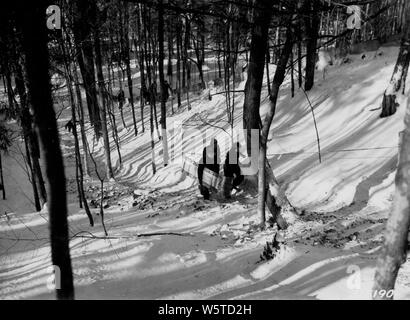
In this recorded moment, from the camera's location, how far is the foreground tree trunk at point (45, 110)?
240 cm

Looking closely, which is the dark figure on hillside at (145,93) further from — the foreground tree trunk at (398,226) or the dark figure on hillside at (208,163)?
the foreground tree trunk at (398,226)

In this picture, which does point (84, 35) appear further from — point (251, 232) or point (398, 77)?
point (398, 77)

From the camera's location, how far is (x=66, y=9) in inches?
389

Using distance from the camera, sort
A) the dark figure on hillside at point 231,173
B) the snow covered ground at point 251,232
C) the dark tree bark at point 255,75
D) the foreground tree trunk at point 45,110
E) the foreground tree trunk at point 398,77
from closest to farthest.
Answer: the foreground tree trunk at point 45,110 < the snow covered ground at point 251,232 < the dark tree bark at point 255,75 < the dark figure on hillside at point 231,173 < the foreground tree trunk at point 398,77

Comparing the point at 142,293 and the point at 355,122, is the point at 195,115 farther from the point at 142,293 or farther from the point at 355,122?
the point at 142,293

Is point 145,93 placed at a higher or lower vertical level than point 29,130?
higher

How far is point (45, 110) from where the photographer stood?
8.17ft

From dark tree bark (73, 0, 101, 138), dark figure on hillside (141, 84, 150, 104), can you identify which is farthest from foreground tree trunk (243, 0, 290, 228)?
dark figure on hillside (141, 84, 150, 104)

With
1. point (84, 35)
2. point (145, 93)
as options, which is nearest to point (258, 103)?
point (84, 35)

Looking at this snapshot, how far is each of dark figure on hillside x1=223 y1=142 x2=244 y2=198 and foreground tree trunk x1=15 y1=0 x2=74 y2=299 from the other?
746 cm

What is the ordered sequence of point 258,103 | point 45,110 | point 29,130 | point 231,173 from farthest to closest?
point 29,130 → point 231,173 → point 258,103 → point 45,110

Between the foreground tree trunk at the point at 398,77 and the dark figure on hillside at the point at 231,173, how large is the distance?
5711mm

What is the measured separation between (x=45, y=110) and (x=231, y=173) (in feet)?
25.6

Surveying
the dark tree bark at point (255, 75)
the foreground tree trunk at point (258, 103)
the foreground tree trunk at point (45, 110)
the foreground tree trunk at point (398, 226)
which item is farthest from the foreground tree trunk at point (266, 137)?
the foreground tree trunk at point (45, 110)
